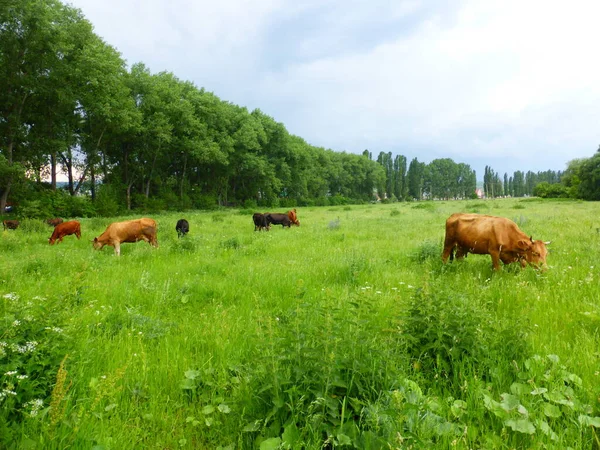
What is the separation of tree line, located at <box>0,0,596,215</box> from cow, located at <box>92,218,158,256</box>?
48.7 feet

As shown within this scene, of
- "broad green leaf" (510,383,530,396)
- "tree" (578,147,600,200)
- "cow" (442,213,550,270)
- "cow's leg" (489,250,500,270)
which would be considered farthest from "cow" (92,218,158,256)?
"tree" (578,147,600,200)

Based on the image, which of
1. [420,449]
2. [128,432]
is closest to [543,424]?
[420,449]

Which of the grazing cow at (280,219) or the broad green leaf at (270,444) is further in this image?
the grazing cow at (280,219)

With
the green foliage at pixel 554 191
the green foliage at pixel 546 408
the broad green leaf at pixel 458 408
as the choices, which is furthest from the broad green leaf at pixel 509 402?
the green foliage at pixel 554 191

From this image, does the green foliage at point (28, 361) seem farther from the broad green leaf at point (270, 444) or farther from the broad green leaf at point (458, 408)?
the broad green leaf at point (458, 408)

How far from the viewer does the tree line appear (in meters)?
23.1

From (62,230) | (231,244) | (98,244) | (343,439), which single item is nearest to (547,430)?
(343,439)

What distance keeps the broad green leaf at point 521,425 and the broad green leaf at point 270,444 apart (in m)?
1.60

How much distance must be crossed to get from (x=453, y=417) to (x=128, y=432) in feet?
8.45

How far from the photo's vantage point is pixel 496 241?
7.02m

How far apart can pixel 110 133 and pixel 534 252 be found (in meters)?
38.5

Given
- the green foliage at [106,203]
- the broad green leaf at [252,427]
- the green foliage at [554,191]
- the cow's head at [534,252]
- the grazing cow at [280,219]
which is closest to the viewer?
the broad green leaf at [252,427]

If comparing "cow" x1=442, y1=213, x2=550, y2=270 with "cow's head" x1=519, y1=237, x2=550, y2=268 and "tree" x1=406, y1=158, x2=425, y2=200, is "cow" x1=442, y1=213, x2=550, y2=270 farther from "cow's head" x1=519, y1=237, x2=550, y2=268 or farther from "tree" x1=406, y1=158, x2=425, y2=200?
"tree" x1=406, y1=158, x2=425, y2=200

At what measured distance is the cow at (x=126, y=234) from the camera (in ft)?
38.0
